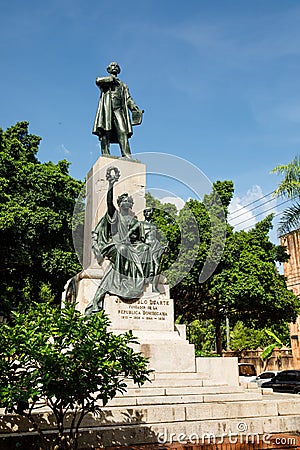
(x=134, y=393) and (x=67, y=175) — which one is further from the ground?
(x=67, y=175)

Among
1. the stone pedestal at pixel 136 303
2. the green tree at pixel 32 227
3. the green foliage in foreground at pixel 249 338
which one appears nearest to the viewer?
the stone pedestal at pixel 136 303

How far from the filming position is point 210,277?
74.7 feet

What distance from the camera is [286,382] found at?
19344 millimetres

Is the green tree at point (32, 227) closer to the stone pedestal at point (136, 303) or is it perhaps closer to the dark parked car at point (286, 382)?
the stone pedestal at point (136, 303)

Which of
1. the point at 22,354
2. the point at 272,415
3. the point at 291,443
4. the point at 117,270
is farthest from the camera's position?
the point at 117,270

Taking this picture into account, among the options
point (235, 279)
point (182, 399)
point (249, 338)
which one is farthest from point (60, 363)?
point (249, 338)

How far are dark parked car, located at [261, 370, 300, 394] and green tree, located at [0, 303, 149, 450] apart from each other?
1481cm

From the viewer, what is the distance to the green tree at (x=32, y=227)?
822 inches

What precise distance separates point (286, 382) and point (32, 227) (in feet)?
41.4

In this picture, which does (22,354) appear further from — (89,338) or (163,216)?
(163,216)

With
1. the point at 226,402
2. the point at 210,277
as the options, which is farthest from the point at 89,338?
the point at 210,277

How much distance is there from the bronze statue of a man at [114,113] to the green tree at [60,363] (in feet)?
27.1

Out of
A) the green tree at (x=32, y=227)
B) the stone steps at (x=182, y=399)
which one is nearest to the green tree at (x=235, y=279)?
the green tree at (x=32, y=227)

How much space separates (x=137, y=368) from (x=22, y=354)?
4.43ft
